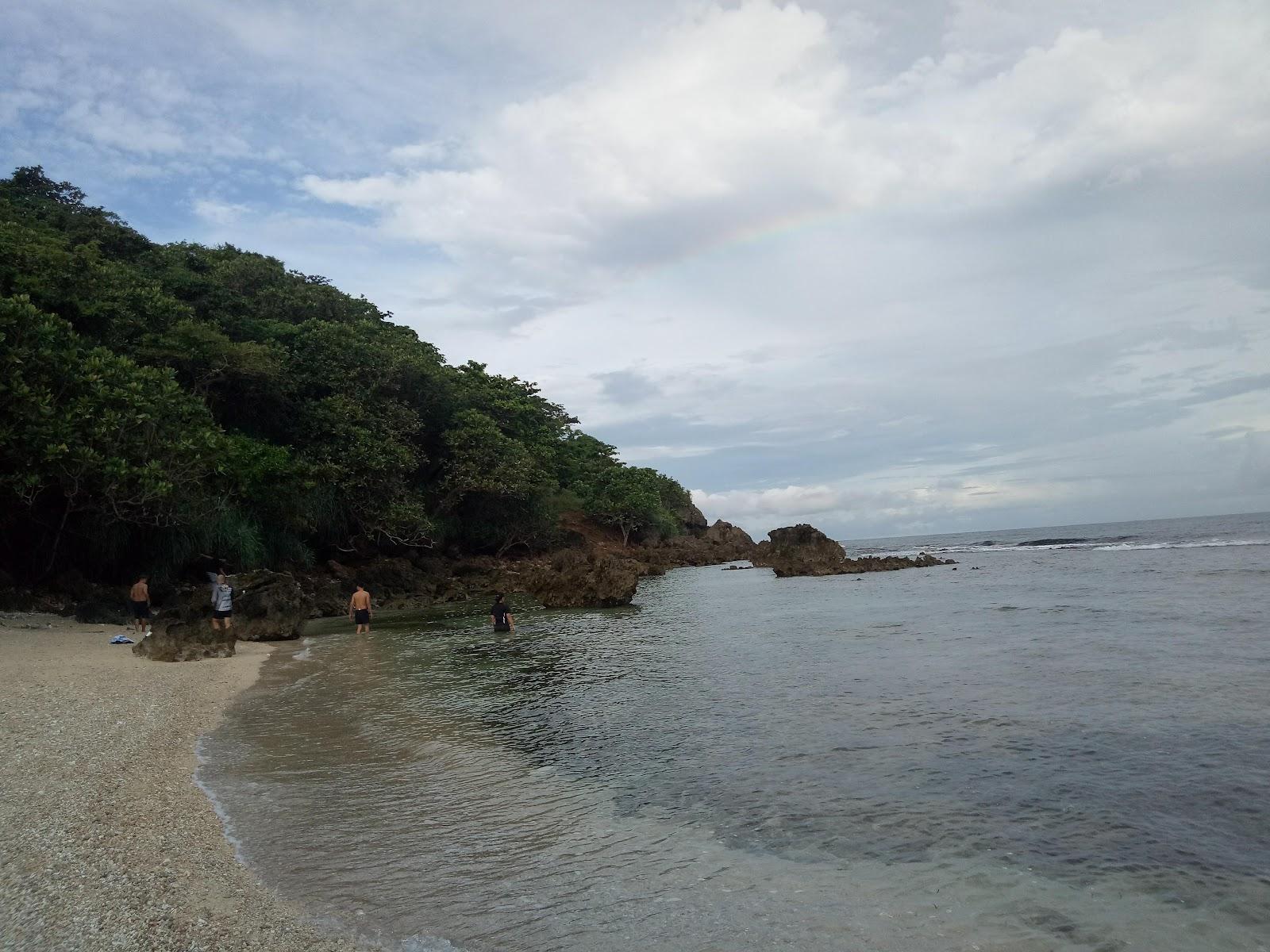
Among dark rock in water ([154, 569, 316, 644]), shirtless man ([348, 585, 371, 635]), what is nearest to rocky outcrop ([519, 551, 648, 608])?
shirtless man ([348, 585, 371, 635])

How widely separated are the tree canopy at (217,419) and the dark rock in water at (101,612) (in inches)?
94.7

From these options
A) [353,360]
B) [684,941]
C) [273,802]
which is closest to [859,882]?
[684,941]

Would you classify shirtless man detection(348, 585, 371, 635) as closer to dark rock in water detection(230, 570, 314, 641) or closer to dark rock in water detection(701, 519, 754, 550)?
dark rock in water detection(230, 570, 314, 641)

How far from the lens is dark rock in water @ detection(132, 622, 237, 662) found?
55.9 feet

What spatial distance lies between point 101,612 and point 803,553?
41.0 meters

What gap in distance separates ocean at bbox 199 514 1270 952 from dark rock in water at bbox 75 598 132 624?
7134 millimetres

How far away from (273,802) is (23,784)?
2266 mm

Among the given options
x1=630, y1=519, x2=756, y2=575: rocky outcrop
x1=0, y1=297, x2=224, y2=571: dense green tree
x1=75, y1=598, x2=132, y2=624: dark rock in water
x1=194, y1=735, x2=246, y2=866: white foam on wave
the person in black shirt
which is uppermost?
x1=0, y1=297, x2=224, y2=571: dense green tree

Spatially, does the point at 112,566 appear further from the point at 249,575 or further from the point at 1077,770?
the point at 1077,770

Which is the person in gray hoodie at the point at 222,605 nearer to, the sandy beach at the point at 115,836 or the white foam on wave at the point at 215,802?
the sandy beach at the point at 115,836

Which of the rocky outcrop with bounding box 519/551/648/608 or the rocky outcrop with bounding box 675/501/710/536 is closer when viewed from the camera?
the rocky outcrop with bounding box 519/551/648/608

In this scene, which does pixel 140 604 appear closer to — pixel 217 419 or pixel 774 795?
pixel 217 419

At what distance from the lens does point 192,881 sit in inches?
223

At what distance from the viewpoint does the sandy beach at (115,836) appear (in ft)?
15.9
